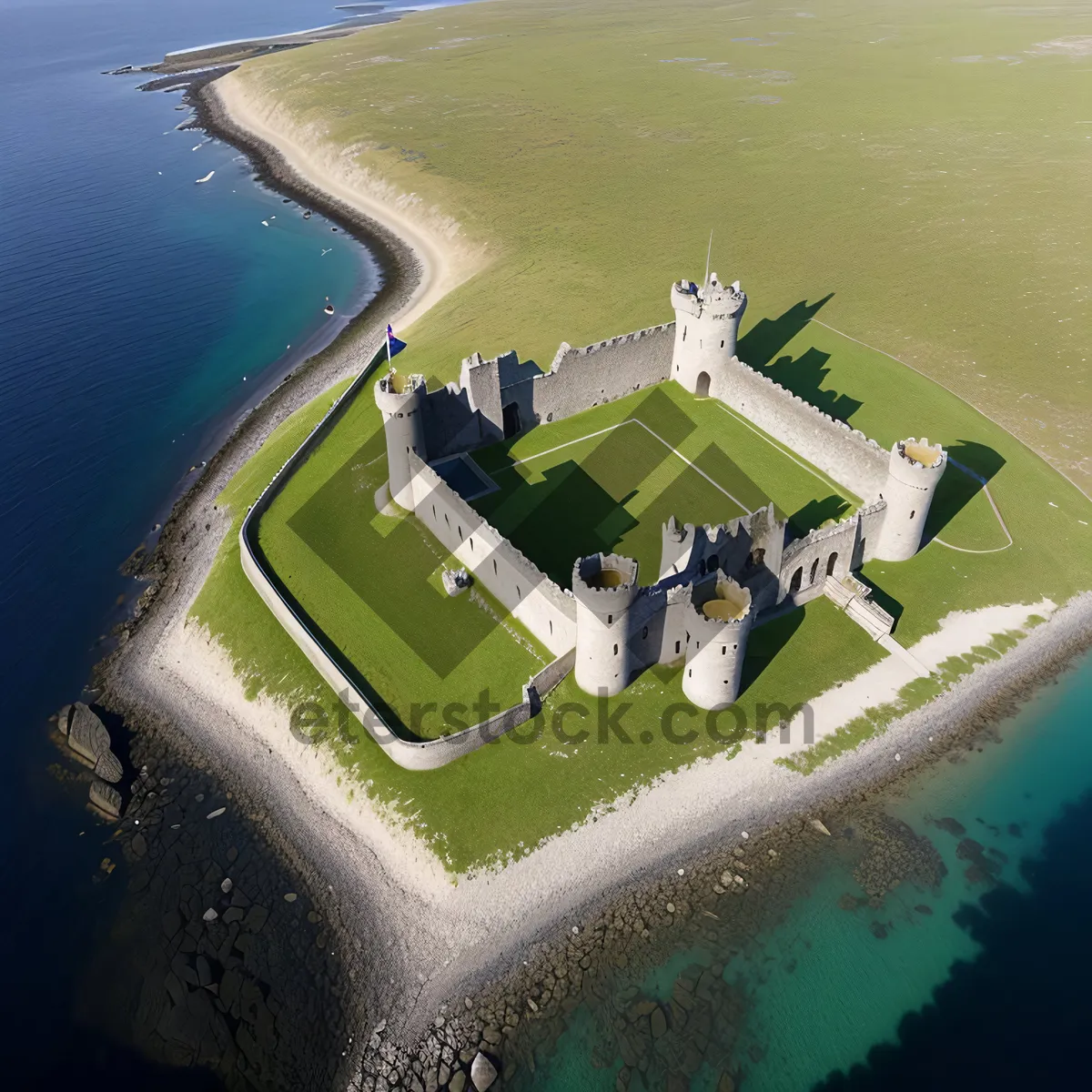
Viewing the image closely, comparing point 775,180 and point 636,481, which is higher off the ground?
point 636,481

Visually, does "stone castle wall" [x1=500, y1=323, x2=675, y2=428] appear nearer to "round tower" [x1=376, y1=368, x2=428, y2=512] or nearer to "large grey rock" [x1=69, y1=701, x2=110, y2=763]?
"round tower" [x1=376, y1=368, x2=428, y2=512]

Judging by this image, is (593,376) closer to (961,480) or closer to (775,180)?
(961,480)

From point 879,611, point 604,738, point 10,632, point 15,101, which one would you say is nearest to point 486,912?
point 604,738

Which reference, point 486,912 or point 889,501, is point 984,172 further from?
point 486,912

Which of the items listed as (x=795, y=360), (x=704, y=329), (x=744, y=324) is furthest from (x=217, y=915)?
(x=744, y=324)

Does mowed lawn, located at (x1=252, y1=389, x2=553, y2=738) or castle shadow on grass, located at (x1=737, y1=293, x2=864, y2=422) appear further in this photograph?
castle shadow on grass, located at (x1=737, y1=293, x2=864, y2=422)

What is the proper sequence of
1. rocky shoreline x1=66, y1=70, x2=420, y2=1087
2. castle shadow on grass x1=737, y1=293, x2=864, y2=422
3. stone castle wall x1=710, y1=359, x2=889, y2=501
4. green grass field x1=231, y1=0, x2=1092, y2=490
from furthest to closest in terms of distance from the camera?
green grass field x1=231, y1=0, x2=1092, y2=490, castle shadow on grass x1=737, y1=293, x2=864, y2=422, stone castle wall x1=710, y1=359, x2=889, y2=501, rocky shoreline x1=66, y1=70, x2=420, y2=1087

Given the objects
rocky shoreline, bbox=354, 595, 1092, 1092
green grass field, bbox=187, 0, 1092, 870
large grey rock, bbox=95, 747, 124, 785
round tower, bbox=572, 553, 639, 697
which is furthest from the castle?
large grey rock, bbox=95, 747, 124, 785

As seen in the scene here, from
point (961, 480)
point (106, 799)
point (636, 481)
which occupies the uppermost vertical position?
point (636, 481)
